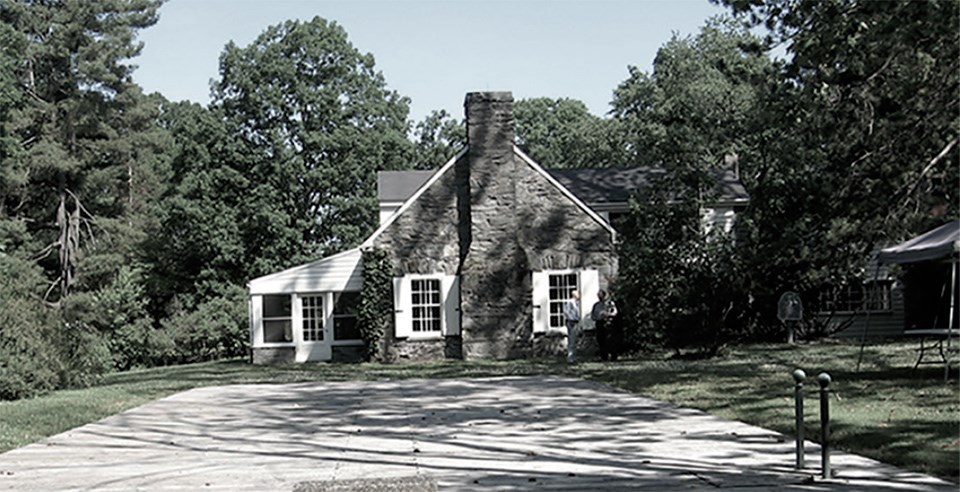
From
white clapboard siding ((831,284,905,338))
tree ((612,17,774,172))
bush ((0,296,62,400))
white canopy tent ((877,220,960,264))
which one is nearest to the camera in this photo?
white canopy tent ((877,220,960,264))

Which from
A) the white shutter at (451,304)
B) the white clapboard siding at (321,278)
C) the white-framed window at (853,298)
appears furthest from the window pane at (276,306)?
the white-framed window at (853,298)

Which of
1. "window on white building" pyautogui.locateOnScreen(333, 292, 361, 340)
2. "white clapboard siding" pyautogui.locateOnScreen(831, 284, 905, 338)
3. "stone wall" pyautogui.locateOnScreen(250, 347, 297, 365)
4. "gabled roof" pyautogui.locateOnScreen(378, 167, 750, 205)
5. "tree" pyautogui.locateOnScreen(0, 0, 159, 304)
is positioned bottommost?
"stone wall" pyautogui.locateOnScreen(250, 347, 297, 365)

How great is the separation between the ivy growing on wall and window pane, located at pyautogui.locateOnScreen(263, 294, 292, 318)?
9.67 feet

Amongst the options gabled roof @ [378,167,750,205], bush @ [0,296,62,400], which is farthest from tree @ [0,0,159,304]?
bush @ [0,296,62,400]

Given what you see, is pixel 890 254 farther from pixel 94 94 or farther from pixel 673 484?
pixel 94 94

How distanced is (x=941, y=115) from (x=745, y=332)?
14.0 metres

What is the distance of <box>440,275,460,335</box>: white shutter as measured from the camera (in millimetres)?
29312

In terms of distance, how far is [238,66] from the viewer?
147ft

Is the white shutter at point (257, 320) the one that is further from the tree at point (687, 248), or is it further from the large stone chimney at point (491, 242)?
the tree at point (687, 248)

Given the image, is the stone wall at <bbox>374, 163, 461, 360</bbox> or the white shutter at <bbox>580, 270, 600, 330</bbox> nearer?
the white shutter at <bbox>580, 270, 600, 330</bbox>

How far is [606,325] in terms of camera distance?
25297mm

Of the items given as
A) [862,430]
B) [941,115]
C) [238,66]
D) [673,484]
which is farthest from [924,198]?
[238,66]

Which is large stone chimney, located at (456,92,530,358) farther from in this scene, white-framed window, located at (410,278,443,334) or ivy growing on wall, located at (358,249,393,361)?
ivy growing on wall, located at (358,249,393,361)

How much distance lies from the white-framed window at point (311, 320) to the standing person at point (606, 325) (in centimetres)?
915
